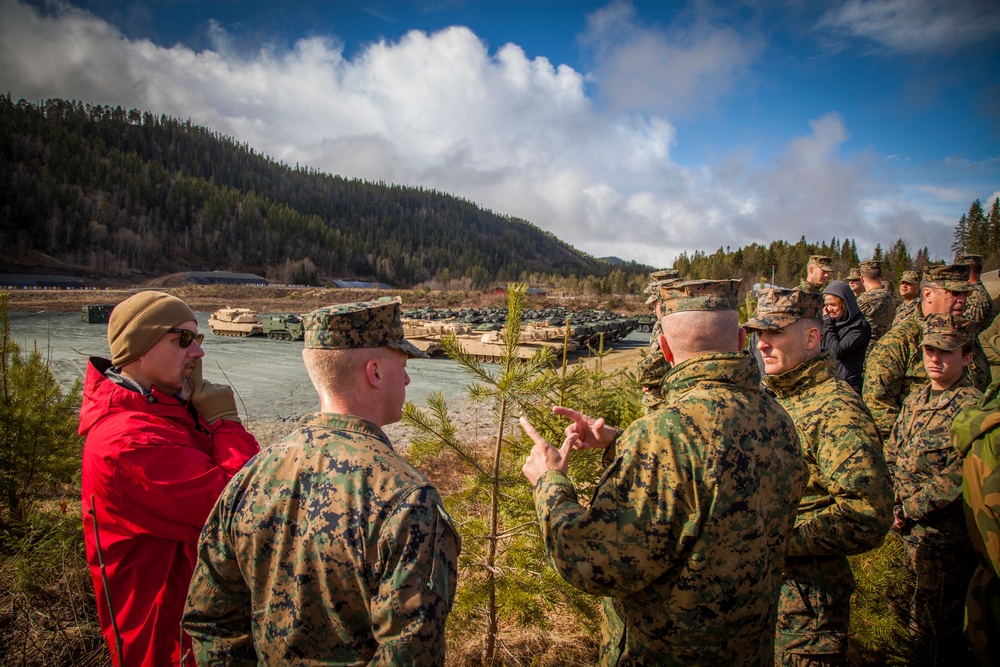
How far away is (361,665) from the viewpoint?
1523 mm

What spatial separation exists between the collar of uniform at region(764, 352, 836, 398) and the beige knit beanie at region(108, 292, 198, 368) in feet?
9.71

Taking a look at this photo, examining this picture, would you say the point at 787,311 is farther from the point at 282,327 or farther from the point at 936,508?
the point at 282,327

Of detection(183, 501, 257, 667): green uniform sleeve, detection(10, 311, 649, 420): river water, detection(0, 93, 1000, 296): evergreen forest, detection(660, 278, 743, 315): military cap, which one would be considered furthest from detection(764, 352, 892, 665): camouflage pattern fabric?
detection(0, 93, 1000, 296): evergreen forest

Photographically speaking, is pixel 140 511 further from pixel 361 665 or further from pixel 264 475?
pixel 361 665

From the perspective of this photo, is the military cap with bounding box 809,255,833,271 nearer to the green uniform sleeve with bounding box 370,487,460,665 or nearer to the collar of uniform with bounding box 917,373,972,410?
the collar of uniform with bounding box 917,373,972,410

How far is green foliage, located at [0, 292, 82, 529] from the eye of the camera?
3.90 meters

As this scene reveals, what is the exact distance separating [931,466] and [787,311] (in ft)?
5.43

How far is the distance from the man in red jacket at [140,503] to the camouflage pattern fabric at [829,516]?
104 inches

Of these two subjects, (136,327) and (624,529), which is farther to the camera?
(136,327)

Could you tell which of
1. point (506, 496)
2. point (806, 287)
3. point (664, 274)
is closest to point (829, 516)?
point (506, 496)

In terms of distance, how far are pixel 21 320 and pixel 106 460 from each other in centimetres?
3905

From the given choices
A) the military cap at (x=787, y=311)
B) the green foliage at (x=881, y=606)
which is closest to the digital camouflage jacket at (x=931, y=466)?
the green foliage at (x=881, y=606)

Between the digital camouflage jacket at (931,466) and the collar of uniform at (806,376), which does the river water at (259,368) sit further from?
the digital camouflage jacket at (931,466)

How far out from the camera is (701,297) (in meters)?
2.04
